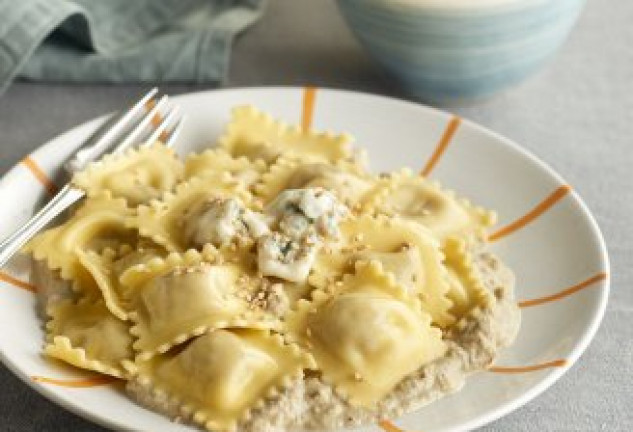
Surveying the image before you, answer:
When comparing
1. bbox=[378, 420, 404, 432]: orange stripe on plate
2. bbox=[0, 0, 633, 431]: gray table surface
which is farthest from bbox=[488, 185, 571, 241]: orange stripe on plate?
bbox=[378, 420, 404, 432]: orange stripe on plate

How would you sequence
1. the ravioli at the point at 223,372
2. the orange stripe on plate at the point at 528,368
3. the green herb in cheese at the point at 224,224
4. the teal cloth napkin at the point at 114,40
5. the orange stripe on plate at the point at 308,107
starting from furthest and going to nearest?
1. the teal cloth napkin at the point at 114,40
2. the orange stripe on plate at the point at 308,107
3. the green herb in cheese at the point at 224,224
4. the orange stripe on plate at the point at 528,368
5. the ravioli at the point at 223,372

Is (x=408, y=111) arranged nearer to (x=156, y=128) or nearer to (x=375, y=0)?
(x=375, y=0)

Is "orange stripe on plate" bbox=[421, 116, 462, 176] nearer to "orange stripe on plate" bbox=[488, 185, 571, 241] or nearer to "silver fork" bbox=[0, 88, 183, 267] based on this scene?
"orange stripe on plate" bbox=[488, 185, 571, 241]

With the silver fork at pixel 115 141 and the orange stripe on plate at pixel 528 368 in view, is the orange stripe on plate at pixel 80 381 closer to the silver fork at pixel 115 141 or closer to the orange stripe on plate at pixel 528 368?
the silver fork at pixel 115 141

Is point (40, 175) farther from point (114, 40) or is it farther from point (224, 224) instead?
point (114, 40)

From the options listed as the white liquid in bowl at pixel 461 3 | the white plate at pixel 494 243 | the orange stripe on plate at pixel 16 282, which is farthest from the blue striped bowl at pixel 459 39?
the orange stripe on plate at pixel 16 282

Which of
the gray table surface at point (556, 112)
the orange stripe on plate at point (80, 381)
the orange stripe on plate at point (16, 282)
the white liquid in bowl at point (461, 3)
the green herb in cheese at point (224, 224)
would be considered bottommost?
the gray table surface at point (556, 112)

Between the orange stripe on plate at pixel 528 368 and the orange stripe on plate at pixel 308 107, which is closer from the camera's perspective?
the orange stripe on plate at pixel 528 368
